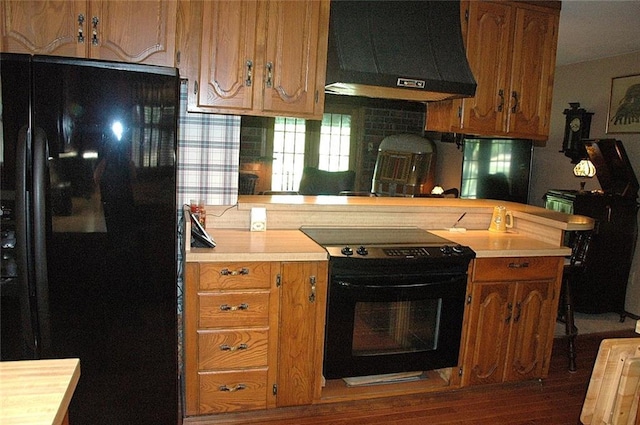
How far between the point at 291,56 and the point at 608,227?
128 inches

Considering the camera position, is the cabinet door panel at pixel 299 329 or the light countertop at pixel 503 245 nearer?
the cabinet door panel at pixel 299 329

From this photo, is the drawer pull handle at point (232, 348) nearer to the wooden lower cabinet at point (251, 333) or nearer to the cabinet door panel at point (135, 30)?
the wooden lower cabinet at point (251, 333)

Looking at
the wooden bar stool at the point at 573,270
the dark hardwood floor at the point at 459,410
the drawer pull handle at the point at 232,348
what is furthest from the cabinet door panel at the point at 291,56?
the wooden bar stool at the point at 573,270

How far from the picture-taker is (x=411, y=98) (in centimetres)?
300

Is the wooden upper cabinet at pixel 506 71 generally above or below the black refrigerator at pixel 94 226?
above

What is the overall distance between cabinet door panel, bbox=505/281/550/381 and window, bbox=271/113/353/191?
2.73 m

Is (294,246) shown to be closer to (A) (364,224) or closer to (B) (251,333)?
(B) (251,333)

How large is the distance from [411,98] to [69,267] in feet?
6.94

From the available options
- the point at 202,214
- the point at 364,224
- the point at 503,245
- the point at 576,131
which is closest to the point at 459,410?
the point at 503,245

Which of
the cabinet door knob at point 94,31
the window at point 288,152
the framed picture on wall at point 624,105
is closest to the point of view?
A: the cabinet door knob at point 94,31

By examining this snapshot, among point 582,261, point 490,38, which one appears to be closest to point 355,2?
point 490,38

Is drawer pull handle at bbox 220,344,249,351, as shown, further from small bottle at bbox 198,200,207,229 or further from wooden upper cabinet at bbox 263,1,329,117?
wooden upper cabinet at bbox 263,1,329,117

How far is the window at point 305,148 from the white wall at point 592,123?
85.3 inches

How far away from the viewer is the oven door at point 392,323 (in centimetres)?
243
